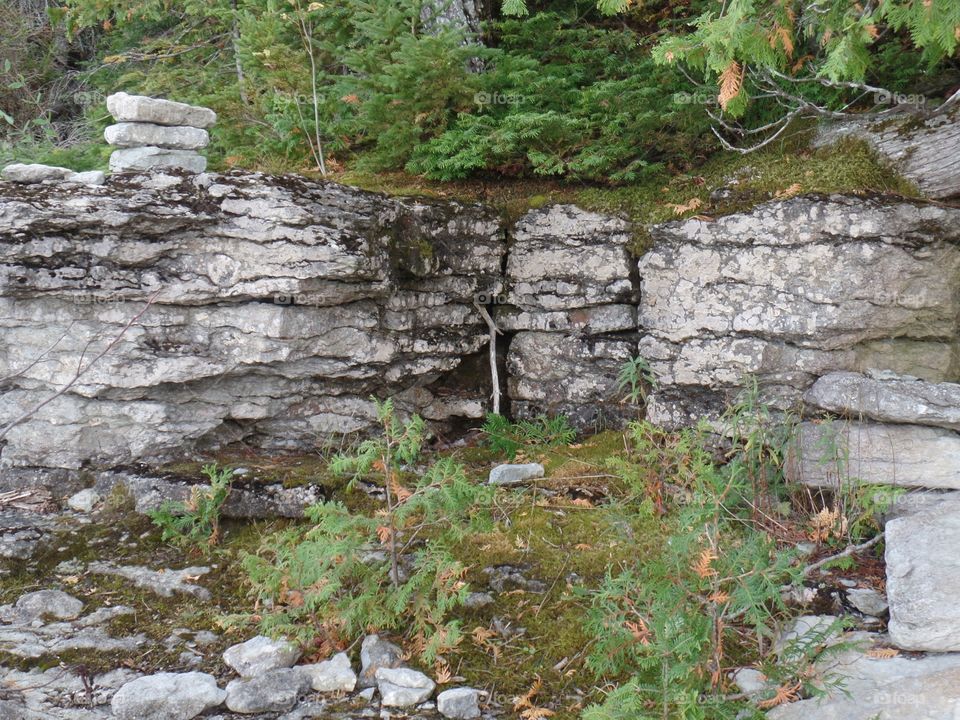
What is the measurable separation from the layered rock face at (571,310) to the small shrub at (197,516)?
2.71 metres

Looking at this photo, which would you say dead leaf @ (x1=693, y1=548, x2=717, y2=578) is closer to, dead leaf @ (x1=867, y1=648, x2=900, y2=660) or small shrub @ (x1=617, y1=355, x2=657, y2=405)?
dead leaf @ (x1=867, y1=648, x2=900, y2=660)

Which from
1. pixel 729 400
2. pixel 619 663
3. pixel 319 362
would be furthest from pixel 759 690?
pixel 319 362

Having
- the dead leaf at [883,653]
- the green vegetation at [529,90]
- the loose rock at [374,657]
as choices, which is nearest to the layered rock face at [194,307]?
the green vegetation at [529,90]

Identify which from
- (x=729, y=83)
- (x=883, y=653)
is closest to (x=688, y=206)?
(x=729, y=83)

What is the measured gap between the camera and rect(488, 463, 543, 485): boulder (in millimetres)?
5527

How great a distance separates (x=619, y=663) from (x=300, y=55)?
5942mm

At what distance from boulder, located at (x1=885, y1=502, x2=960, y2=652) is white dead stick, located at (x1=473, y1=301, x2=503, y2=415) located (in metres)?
3.28

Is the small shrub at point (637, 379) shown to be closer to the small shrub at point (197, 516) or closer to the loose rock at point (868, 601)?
the loose rock at point (868, 601)

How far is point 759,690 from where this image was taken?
11.2 ft

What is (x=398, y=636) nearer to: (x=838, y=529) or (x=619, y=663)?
(x=619, y=663)

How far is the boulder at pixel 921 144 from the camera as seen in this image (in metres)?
5.37

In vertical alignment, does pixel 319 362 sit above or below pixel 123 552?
above

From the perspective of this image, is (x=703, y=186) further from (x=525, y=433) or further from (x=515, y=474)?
(x=515, y=474)

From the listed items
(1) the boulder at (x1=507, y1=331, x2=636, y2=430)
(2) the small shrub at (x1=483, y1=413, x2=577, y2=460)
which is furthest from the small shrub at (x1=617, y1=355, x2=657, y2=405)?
(2) the small shrub at (x1=483, y1=413, x2=577, y2=460)
